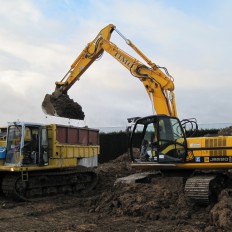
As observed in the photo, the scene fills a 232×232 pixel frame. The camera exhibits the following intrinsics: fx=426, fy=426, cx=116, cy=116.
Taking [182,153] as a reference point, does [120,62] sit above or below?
above

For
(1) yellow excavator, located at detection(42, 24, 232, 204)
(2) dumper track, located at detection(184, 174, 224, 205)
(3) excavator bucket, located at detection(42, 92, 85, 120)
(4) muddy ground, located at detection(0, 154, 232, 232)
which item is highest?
(3) excavator bucket, located at detection(42, 92, 85, 120)

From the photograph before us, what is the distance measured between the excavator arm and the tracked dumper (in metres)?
0.93

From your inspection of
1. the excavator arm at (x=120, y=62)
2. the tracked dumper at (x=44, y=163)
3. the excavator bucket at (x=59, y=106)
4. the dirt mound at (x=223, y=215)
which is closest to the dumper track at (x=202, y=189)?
the dirt mound at (x=223, y=215)

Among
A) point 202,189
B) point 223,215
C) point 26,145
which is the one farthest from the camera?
point 26,145

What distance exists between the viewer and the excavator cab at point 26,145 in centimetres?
1274

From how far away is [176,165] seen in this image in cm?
994

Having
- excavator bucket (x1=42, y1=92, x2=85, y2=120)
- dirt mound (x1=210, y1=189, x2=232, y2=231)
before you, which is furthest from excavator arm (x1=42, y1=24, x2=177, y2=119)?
dirt mound (x1=210, y1=189, x2=232, y2=231)

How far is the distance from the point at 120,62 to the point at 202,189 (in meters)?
5.92

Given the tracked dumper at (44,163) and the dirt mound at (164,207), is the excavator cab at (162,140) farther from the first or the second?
the tracked dumper at (44,163)

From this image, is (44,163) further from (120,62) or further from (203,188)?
(203,188)

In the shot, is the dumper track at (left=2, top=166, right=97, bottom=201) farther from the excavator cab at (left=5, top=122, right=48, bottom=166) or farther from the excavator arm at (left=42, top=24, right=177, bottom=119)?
the excavator arm at (left=42, top=24, right=177, bottom=119)

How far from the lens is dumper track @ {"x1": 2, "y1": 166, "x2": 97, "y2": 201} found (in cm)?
1251

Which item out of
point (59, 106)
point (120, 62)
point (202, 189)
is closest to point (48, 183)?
point (59, 106)

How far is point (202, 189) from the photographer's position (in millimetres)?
9258
